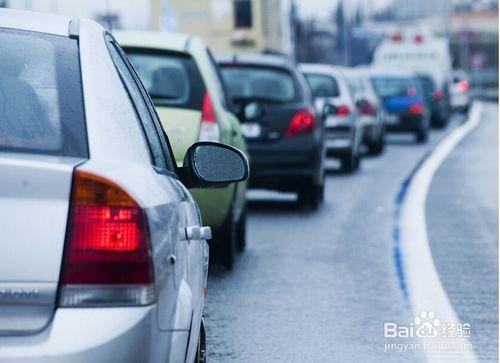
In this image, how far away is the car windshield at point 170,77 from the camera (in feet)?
33.7

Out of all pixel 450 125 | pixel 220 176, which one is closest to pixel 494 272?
pixel 220 176

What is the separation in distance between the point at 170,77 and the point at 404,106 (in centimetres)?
2565

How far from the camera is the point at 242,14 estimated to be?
41250mm

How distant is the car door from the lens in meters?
3.81

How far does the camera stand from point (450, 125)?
50.1 meters

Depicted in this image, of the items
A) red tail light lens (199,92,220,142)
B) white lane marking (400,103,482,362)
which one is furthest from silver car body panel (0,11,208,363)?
red tail light lens (199,92,220,142)

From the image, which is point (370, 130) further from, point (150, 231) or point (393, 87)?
point (150, 231)

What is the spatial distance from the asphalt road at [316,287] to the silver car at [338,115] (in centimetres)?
585

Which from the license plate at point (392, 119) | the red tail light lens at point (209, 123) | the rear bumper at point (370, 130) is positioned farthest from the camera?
the license plate at point (392, 119)

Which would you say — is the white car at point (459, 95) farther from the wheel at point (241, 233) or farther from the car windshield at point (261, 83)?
the wheel at point (241, 233)

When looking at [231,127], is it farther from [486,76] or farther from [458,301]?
[486,76]

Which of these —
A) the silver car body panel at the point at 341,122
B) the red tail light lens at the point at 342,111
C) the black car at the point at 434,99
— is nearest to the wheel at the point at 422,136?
the black car at the point at 434,99

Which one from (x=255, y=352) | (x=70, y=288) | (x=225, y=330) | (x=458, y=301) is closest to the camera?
(x=70, y=288)

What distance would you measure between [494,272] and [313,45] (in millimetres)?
90709
